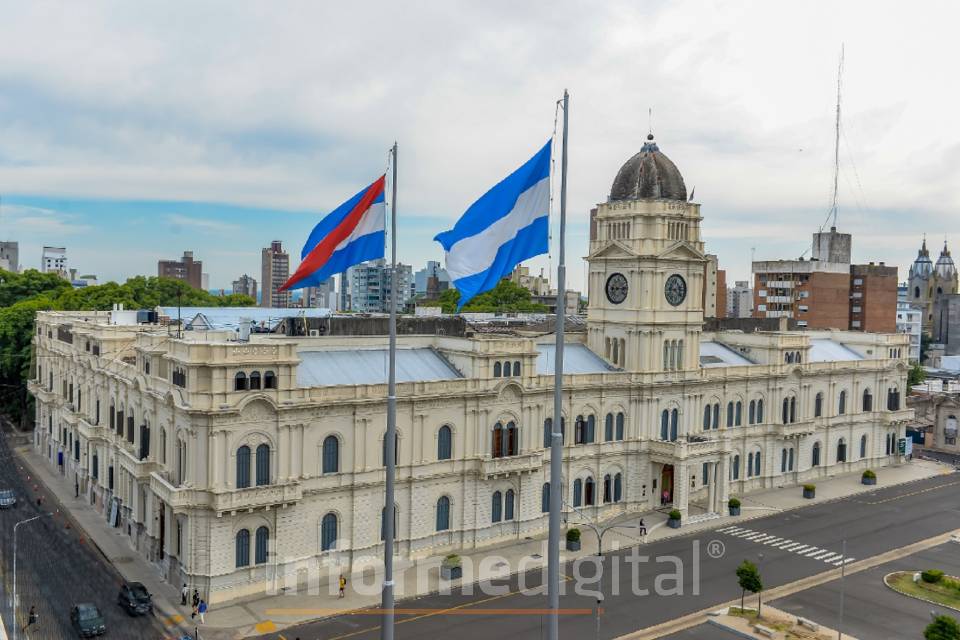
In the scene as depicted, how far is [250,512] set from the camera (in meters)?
55.5

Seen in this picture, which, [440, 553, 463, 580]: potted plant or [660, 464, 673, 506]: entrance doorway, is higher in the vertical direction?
[660, 464, 673, 506]: entrance doorway

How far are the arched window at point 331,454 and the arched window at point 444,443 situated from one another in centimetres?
828

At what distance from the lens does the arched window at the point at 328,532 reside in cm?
5938

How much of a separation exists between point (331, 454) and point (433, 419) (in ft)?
27.5

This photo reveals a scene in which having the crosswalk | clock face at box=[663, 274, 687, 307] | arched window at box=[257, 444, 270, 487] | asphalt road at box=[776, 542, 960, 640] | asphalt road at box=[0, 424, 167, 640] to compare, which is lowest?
asphalt road at box=[0, 424, 167, 640]

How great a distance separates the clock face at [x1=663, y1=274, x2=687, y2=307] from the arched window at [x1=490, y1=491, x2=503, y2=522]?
23.9 m

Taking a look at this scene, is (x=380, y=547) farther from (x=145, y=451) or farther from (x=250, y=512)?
(x=145, y=451)

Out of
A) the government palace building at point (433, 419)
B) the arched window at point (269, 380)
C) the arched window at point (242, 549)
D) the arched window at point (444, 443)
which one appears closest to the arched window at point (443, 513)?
the government palace building at point (433, 419)

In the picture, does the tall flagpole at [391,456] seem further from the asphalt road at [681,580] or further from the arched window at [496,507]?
the arched window at [496,507]

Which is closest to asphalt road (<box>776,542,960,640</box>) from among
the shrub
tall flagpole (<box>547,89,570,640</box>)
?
the shrub

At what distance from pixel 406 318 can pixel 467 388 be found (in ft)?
75.9

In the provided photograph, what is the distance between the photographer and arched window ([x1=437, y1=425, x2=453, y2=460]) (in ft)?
212

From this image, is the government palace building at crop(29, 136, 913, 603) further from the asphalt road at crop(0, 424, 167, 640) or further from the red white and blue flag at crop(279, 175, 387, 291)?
the red white and blue flag at crop(279, 175, 387, 291)

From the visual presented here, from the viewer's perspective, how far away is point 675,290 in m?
77.1
